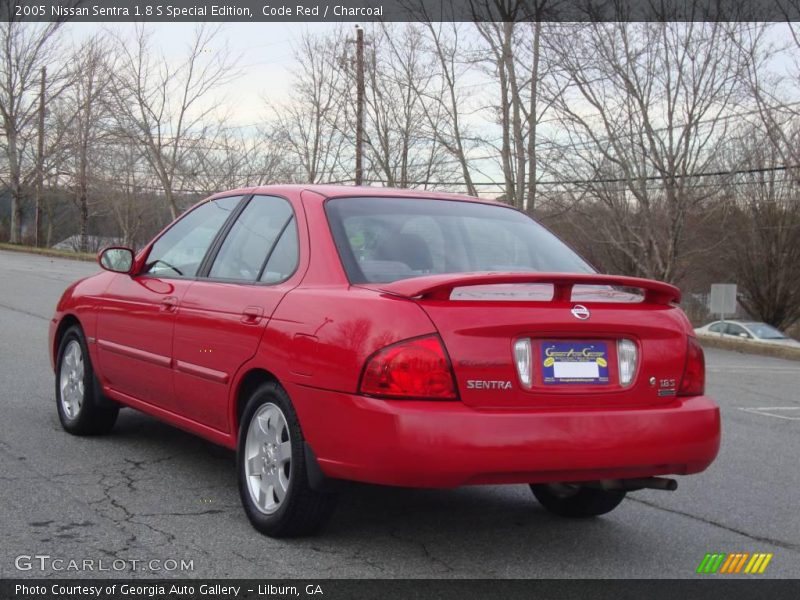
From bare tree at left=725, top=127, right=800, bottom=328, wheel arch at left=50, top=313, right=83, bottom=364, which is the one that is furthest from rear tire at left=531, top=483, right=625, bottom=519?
bare tree at left=725, top=127, right=800, bottom=328

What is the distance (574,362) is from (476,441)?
577 mm

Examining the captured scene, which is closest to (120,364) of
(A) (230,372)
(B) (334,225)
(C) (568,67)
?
(A) (230,372)

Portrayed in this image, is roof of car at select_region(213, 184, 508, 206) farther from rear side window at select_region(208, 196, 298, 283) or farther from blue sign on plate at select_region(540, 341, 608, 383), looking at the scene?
blue sign on plate at select_region(540, 341, 608, 383)

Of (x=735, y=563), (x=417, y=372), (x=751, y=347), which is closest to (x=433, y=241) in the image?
(x=417, y=372)

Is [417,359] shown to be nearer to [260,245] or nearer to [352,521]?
[352,521]

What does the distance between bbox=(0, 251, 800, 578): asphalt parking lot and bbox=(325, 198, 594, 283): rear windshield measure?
3.47 ft

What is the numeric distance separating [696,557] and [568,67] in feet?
61.9

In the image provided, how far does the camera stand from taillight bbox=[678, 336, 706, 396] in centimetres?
430

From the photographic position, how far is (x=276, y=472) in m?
4.35

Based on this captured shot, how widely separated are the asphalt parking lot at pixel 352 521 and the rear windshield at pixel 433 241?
106cm

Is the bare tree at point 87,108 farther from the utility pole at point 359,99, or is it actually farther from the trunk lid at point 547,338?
the trunk lid at point 547,338

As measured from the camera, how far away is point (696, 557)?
175 inches

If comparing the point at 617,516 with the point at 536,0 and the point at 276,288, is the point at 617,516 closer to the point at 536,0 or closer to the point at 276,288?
the point at 276,288
